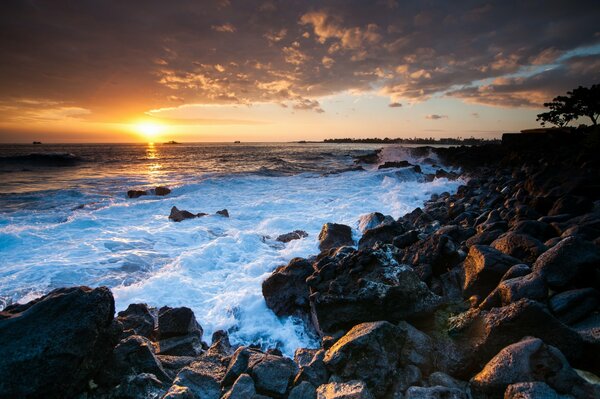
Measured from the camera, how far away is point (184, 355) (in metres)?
4.41

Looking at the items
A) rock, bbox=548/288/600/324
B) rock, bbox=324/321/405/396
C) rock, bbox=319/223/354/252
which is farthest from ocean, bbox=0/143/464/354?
rock, bbox=548/288/600/324

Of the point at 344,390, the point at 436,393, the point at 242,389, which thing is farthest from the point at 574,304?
the point at 242,389

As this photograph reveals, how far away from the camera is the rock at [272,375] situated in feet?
10.5

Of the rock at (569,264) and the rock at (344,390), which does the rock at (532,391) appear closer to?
the rock at (344,390)

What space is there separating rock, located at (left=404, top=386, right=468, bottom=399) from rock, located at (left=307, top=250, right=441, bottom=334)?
121cm

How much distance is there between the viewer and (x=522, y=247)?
4785 mm

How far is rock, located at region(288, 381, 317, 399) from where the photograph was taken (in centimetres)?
311

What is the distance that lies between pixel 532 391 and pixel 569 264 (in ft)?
7.10

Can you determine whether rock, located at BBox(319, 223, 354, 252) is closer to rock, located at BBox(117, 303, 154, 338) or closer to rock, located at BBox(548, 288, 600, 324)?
rock, located at BBox(117, 303, 154, 338)

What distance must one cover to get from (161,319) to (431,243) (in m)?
4.99

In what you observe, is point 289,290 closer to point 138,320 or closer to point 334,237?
point 138,320

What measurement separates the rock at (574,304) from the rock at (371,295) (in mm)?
1277

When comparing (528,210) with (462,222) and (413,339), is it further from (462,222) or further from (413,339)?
(413,339)

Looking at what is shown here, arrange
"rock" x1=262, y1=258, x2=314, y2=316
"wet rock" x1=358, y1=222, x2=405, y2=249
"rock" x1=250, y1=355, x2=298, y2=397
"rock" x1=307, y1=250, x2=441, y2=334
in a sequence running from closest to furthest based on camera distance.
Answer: "rock" x1=250, y1=355, x2=298, y2=397 < "rock" x1=307, y1=250, x2=441, y2=334 < "rock" x1=262, y1=258, x2=314, y2=316 < "wet rock" x1=358, y1=222, x2=405, y2=249
